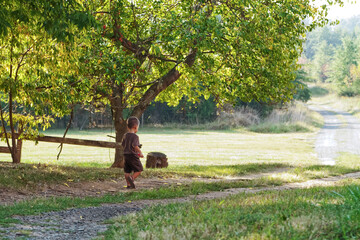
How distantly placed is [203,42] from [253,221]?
7.63 m

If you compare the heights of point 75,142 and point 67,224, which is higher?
point 75,142

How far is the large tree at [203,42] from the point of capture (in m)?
12.6

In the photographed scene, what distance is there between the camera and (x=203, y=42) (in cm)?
1220

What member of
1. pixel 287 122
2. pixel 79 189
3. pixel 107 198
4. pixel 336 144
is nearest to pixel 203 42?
pixel 79 189

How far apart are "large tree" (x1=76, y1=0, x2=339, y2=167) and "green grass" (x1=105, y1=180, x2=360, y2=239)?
6581mm

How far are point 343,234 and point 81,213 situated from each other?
430cm

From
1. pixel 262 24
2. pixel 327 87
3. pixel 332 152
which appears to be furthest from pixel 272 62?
pixel 327 87

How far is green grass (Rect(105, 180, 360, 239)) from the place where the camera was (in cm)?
468

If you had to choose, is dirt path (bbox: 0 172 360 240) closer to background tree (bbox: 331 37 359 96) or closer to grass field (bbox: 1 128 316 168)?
grass field (bbox: 1 128 316 168)

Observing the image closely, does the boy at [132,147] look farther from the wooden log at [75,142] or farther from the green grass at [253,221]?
the wooden log at [75,142]

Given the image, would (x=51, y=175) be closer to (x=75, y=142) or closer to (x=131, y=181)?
(x=131, y=181)

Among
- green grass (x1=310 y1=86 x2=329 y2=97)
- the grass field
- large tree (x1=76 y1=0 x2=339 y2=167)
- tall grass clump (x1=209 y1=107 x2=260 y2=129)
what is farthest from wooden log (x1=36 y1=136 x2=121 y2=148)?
green grass (x1=310 y1=86 x2=329 y2=97)

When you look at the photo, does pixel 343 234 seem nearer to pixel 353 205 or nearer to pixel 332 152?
pixel 353 205

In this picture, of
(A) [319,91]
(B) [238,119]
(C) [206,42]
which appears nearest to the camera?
(C) [206,42]
